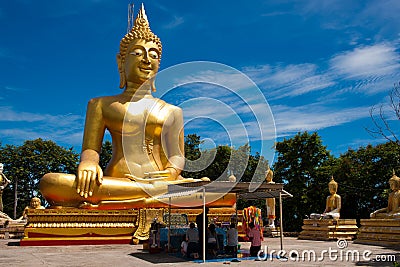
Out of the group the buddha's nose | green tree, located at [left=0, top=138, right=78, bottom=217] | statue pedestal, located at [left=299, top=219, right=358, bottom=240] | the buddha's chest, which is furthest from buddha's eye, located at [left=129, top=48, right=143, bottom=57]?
green tree, located at [left=0, top=138, right=78, bottom=217]

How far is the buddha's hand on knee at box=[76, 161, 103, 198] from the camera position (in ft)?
43.6

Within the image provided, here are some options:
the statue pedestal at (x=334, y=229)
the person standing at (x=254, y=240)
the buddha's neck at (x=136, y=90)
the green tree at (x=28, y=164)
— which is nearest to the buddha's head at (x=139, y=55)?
the buddha's neck at (x=136, y=90)

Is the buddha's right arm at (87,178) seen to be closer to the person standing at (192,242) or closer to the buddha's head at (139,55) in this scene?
the buddha's head at (139,55)

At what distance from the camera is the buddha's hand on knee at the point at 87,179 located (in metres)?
13.3

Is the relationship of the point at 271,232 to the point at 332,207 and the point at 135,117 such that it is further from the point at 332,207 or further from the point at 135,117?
the point at 135,117

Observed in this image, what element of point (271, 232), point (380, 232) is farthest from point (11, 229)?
point (380, 232)

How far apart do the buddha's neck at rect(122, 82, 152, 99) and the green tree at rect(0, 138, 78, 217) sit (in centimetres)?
2064

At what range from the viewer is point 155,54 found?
16.1 metres

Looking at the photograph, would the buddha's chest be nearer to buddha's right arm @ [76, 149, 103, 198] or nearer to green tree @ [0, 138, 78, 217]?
buddha's right arm @ [76, 149, 103, 198]

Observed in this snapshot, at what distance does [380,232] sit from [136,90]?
396 inches

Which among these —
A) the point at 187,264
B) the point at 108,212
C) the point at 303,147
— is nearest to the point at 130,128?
the point at 108,212

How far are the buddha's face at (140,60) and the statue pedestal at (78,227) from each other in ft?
17.8

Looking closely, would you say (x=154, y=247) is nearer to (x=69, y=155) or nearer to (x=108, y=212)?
(x=108, y=212)

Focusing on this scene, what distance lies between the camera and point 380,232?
1347 cm
